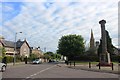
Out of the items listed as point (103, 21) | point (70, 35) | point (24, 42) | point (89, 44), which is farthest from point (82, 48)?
point (103, 21)

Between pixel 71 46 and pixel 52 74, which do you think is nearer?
pixel 52 74

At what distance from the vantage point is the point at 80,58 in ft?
284

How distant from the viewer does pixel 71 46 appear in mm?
91312

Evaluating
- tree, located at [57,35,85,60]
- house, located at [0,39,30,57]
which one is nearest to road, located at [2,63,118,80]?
tree, located at [57,35,85,60]

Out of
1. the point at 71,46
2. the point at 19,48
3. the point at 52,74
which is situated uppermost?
the point at 71,46

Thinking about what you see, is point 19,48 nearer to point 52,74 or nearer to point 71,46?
point 71,46

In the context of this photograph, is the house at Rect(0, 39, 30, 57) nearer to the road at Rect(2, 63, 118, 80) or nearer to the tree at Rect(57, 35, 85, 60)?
the tree at Rect(57, 35, 85, 60)

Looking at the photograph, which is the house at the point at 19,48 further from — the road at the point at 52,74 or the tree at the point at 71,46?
the road at the point at 52,74

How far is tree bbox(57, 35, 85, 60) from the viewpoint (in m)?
90.2

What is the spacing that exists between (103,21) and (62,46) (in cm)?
5013

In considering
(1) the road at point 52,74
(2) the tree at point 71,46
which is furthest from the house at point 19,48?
(1) the road at point 52,74

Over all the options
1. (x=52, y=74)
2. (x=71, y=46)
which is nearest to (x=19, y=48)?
(x=71, y=46)

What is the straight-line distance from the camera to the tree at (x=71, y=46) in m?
90.2

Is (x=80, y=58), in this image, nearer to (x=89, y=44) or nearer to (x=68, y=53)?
(x=68, y=53)
